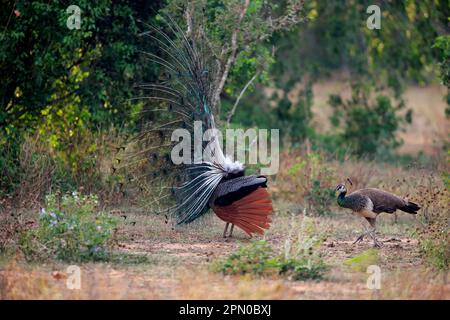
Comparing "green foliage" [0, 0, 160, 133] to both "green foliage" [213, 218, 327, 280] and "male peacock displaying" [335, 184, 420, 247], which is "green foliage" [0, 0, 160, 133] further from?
"green foliage" [213, 218, 327, 280]

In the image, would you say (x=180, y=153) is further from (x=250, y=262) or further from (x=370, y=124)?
(x=370, y=124)

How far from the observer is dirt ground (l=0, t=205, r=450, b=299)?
269 inches

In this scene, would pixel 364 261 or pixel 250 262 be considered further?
pixel 364 261

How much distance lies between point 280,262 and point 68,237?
2.26 meters

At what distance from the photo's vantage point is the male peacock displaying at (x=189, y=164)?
32.1ft

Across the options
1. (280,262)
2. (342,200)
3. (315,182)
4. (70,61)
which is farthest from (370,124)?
(280,262)

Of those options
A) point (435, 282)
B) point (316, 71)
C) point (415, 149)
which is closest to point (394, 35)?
point (316, 71)

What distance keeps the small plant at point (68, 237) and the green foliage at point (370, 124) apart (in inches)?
404

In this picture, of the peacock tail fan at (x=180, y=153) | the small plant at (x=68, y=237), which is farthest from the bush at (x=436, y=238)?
the small plant at (x=68, y=237)

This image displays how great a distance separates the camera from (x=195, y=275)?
754cm

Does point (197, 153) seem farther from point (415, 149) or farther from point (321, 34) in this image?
point (415, 149)

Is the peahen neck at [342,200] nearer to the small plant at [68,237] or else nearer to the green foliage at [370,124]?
the small plant at [68,237]

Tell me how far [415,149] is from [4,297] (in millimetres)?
16054
